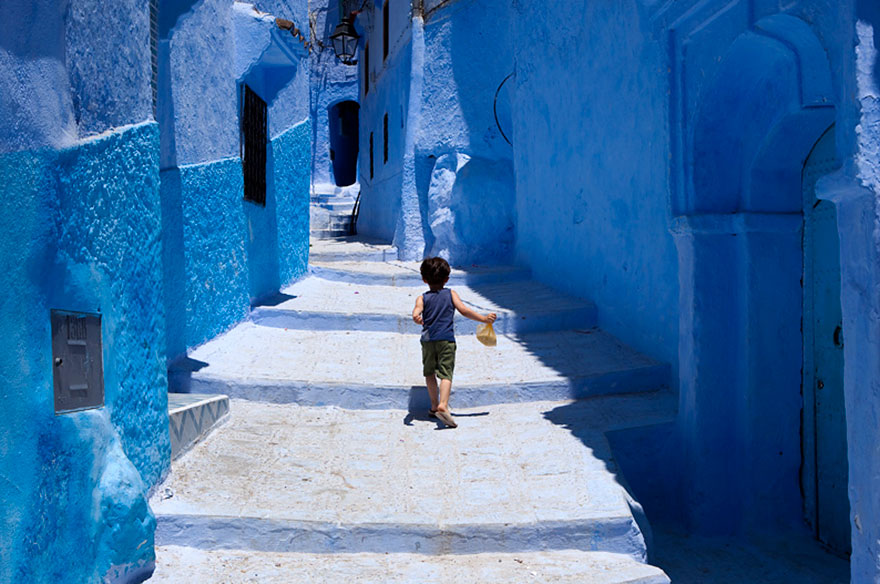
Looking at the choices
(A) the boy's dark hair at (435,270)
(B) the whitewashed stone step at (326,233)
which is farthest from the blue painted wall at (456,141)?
(A) the boy's dark hair at (435,270)

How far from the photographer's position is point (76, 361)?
320cm

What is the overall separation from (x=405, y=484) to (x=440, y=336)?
1.29m

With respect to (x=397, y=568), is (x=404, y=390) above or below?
above

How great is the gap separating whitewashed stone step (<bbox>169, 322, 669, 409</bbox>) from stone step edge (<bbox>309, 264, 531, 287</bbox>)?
2.34 m

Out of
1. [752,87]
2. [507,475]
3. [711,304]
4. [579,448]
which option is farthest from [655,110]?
[507,475]

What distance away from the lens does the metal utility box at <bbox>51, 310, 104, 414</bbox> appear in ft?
9.99

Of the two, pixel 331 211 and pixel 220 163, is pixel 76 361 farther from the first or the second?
pixel 331 211

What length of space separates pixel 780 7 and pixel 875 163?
118 cm

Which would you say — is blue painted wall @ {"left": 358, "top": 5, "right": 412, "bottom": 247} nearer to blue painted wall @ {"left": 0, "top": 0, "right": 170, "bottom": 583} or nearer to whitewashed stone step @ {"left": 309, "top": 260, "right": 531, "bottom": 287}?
whitewashed stone step @ {"left": 309, "top": 260, "right": 531, "bottom": 287}

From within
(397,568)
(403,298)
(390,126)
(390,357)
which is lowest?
(397,568)

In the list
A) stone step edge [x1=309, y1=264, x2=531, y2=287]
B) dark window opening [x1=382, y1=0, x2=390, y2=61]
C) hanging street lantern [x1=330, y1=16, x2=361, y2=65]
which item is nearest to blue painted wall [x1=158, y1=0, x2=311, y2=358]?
stone step edge [x1=309, y1=264, x2=531, y2=287]

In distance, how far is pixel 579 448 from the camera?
16.2 feet

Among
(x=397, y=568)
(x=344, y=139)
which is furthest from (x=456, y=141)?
(x=344, y=139)

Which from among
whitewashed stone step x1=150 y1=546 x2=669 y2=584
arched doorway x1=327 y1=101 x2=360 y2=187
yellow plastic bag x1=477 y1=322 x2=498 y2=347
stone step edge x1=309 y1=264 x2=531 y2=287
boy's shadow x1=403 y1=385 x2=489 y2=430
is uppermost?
arched doorway x1=327 y1=101 x2=360 y2=187
